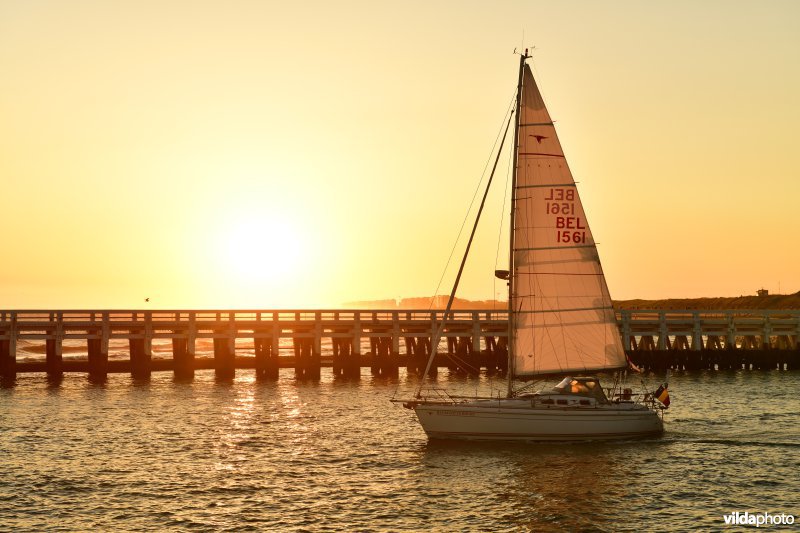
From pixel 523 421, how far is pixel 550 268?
525 cm

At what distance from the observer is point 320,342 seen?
185ft

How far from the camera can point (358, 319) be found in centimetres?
5509

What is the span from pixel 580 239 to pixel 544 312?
2.81 meters

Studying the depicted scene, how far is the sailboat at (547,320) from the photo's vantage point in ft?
103

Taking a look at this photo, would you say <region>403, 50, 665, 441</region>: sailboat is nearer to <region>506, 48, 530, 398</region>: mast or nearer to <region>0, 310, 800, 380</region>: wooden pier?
→ <region>506, 48, 530, 398</region>: mast

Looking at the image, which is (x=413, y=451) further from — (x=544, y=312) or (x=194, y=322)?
(x=194, y=322)

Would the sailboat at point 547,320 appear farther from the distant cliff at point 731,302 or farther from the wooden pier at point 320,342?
the distant cliff at point 731,302

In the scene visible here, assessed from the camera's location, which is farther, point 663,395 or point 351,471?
point 663,395

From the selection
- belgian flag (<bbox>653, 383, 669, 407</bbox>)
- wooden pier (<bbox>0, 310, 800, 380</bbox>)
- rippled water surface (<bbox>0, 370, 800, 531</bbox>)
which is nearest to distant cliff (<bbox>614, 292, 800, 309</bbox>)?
wooden pier (<bbox>0, 310, 800, 380</bbox>)

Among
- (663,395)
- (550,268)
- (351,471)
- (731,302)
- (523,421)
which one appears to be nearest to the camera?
(351,471)

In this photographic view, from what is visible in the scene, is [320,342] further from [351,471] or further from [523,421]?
[351,471]

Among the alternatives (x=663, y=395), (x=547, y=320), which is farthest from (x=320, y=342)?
(x=663, y=395)

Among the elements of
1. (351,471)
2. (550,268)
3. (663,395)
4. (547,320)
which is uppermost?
(550,268)

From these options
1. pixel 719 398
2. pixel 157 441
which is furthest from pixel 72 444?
pixel 719 398
